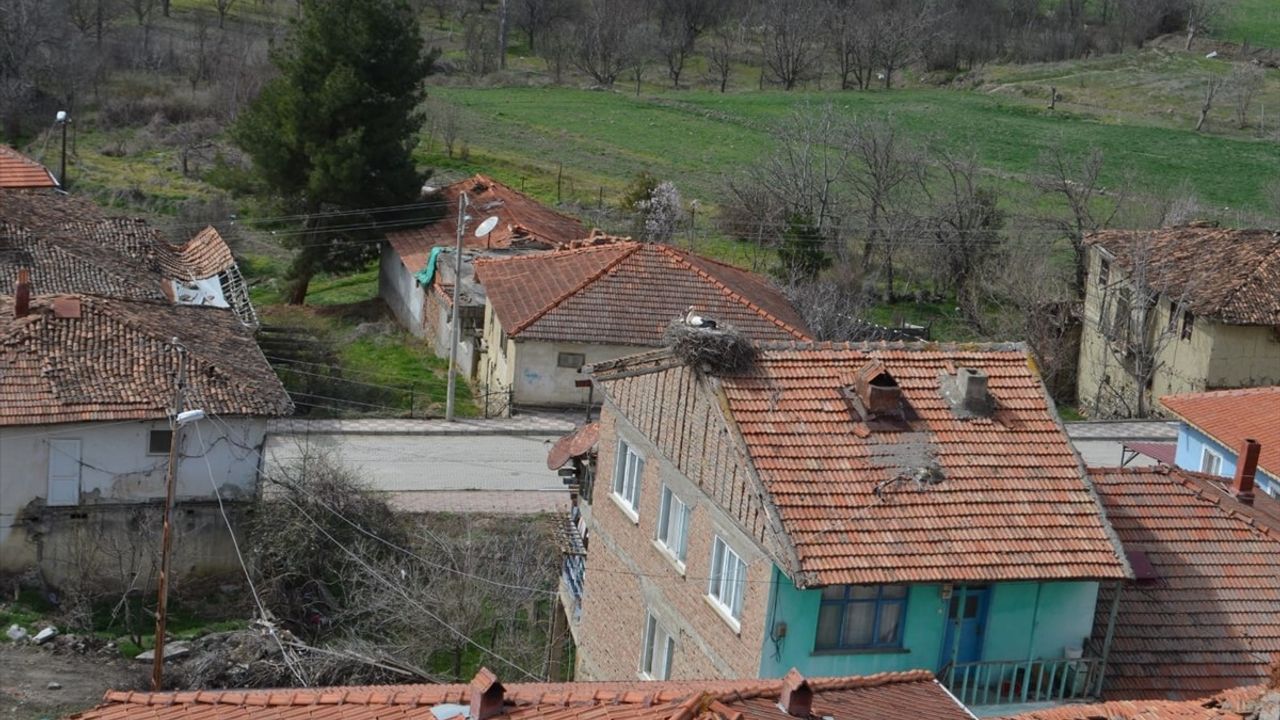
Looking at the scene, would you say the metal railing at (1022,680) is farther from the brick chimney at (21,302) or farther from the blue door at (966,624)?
Result: the brick chimney at (21,302)

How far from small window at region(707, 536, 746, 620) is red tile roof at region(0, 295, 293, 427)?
1134 cm

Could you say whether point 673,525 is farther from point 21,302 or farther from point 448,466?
point 21,302

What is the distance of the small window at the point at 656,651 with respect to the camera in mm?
19734

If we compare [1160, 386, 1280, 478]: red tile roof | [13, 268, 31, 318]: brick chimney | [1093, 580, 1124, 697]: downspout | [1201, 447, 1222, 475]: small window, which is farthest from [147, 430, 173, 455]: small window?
[1201, 447, 1222, 475]: small window

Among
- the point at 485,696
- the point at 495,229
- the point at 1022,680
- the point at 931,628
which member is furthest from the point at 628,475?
the point at 495,229

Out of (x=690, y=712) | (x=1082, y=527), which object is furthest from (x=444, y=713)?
(x=1082, y=527)

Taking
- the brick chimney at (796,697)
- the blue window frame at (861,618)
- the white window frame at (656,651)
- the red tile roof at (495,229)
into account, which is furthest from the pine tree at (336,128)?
the brick chimney at (796,697)

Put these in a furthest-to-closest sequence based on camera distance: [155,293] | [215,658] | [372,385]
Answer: [372,385] < [155,293] < [215,658]

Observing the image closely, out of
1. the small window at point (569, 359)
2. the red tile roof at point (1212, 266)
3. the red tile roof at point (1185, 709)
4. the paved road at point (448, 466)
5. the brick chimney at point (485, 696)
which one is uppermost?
the red tile roof at point (1212, 266)

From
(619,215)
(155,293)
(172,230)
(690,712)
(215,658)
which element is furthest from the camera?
(619,215)

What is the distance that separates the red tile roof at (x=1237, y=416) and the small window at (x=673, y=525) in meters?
10.8

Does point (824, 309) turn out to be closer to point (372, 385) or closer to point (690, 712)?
point (372, 385)

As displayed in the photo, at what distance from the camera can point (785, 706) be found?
43.7 ft

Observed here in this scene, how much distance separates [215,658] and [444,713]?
1233 centimetres
